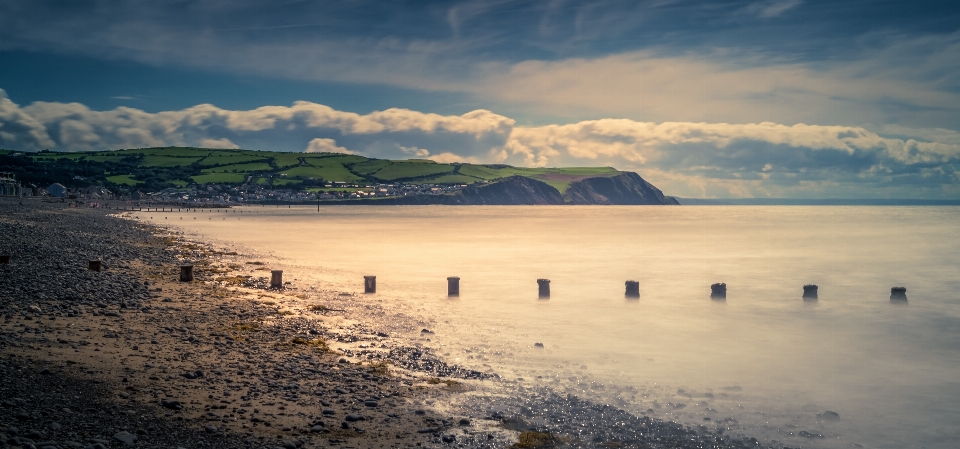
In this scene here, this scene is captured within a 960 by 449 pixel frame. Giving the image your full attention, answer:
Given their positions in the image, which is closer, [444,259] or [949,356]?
[949,356]

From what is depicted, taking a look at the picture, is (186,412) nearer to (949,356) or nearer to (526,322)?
(526,322)

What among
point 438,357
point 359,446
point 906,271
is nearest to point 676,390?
point 438,357

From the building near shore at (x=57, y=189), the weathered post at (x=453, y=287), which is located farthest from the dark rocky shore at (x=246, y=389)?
the building near shore at (x=57, y=189)

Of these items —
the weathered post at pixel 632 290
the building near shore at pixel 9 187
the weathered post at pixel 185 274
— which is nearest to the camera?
the weathered post at pixel 185 274

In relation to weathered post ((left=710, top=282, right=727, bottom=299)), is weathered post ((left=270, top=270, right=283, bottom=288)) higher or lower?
higher

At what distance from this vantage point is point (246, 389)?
34.3 feet

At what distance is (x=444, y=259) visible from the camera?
44.2 m

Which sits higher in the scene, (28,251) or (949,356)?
(28,251)

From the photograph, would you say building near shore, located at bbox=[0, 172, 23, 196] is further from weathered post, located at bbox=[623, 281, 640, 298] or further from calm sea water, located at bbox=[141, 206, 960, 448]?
weathered post, located at bbox=[623, 281, 640, 298]

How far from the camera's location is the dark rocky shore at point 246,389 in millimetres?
8484

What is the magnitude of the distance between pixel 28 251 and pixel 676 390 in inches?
1074

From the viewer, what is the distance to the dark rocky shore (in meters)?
8.48

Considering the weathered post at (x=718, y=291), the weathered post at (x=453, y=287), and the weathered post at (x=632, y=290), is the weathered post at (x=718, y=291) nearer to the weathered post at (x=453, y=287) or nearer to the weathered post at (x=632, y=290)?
the weathered post at (x=632, y=290)

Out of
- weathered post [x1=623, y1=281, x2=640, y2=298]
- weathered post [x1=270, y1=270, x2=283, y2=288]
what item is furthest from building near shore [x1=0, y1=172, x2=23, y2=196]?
weathered post [x1=623, y1=281, x2=640, y2=298]
